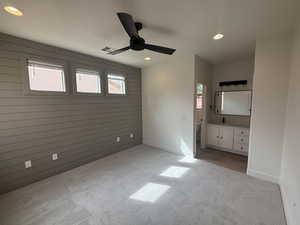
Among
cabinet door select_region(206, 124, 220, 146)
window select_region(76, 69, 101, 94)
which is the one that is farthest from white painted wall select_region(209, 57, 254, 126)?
window select_region(76, 69, 101, 94)

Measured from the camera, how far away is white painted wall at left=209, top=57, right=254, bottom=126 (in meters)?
3.87

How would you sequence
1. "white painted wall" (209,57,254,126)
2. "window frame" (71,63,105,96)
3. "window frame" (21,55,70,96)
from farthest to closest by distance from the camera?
1. "white painted wall" (209,57,254,126)
2. "window frame" (71,63,105,96)
3. "window frame" (21,55,70,96)

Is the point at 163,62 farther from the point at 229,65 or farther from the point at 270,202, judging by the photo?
the point at 270,202

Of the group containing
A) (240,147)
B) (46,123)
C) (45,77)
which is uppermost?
(45,77)

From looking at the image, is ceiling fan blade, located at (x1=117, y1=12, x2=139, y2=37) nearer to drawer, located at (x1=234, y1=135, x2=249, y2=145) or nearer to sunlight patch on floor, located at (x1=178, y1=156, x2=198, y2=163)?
sunlight patch on floor, located at (x1=178, y1=156, x2=198, y2=163)

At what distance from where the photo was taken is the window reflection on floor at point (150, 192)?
7.09 ft

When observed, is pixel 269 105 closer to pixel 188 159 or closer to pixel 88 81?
pixel 188 159

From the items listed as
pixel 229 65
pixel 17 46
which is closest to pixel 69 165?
pixel 17 46

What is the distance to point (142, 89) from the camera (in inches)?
186

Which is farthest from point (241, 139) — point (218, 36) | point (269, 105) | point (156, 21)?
point (156, 21)

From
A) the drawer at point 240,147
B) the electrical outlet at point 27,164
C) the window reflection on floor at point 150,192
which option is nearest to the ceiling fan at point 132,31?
the window reflection on floor at point 150,192

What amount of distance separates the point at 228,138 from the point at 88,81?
13.6 feet

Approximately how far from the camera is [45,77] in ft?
9.05

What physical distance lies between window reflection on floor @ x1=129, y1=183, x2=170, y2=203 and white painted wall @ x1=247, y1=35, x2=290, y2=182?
6.28 ft
